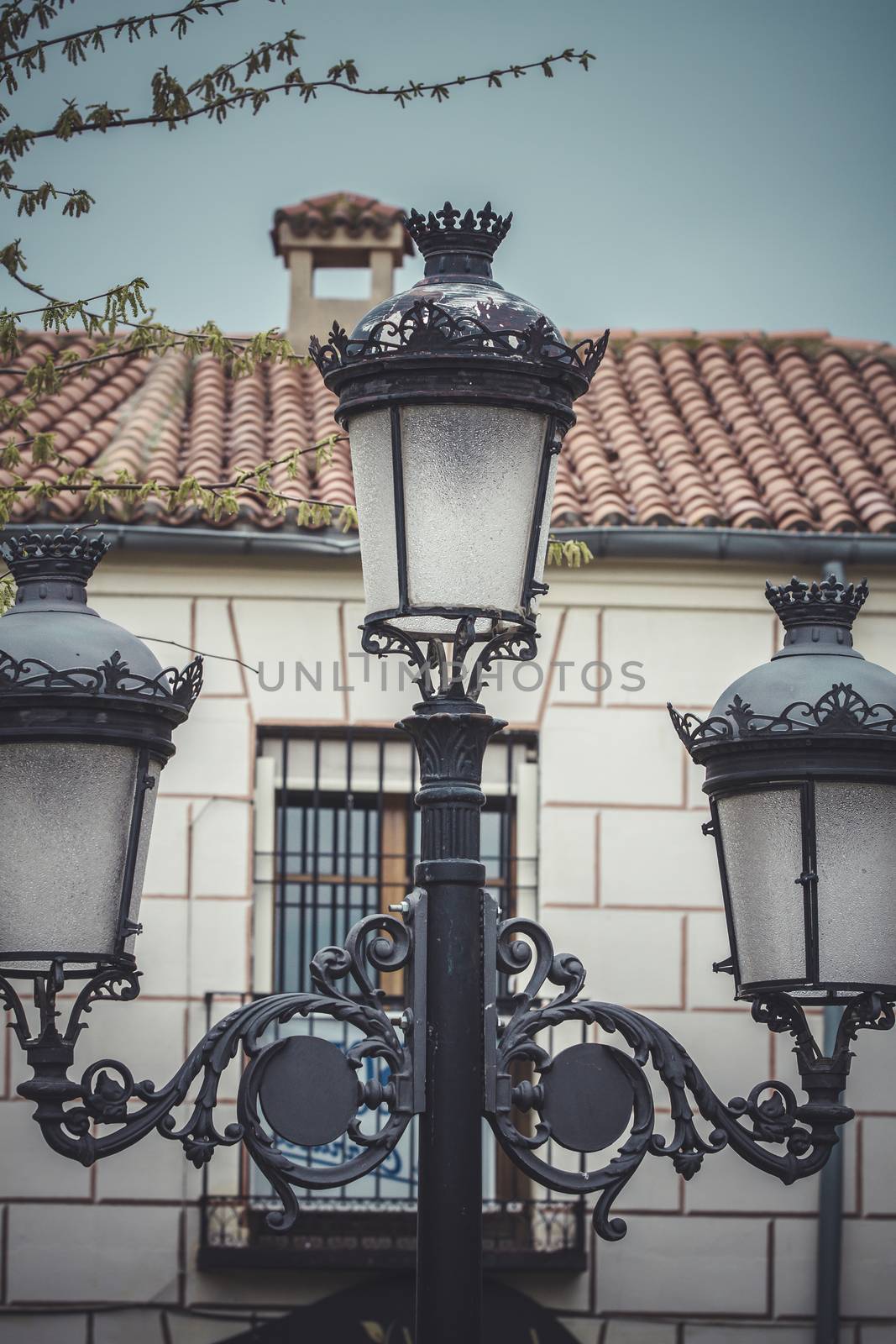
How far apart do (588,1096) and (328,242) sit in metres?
11.2

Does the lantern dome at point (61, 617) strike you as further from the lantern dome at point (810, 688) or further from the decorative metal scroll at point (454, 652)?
the lantern dome at point (810, 688)

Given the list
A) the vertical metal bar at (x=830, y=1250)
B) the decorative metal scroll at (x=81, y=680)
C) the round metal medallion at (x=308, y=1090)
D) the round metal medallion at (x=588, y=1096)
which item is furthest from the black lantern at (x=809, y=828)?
the vertical metal bar at (x=830, y=1250)

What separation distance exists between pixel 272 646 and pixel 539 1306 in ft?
11.2

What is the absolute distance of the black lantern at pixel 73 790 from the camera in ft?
11.4

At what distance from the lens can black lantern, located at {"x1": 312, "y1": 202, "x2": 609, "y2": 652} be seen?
11.1 ft

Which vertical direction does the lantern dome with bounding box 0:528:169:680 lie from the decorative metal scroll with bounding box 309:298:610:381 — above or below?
below

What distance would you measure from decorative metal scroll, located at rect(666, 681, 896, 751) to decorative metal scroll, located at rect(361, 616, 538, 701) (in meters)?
0.37

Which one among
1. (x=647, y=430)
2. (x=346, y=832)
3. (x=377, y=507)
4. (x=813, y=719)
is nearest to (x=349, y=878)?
(x=346, y=832)

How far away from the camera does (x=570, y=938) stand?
9797mm

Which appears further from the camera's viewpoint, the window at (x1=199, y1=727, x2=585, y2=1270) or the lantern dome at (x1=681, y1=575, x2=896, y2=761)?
the window at (x1=199, y1=727, x2=585, y2=1270)

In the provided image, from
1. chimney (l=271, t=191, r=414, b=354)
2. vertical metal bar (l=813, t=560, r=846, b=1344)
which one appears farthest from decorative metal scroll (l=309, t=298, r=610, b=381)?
chimney (l=271, t=191, r=414, b=354)

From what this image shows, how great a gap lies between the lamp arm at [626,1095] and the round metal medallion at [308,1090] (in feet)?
0.79

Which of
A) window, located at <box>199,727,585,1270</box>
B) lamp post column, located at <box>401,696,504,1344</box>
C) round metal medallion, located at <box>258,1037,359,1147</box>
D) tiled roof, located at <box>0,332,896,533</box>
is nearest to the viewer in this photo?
lamp post column, located at <box>401,696,504,1344</box>

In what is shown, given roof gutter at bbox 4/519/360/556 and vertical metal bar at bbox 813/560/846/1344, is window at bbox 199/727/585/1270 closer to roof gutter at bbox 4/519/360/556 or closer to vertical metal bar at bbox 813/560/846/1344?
roof gutter at bbox 4/519/360/556
